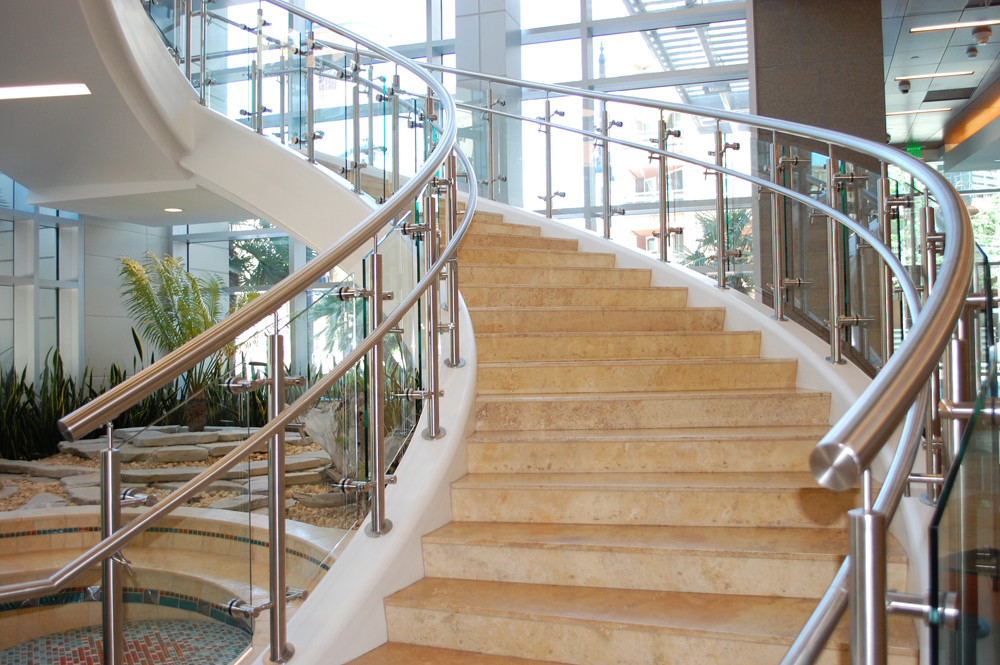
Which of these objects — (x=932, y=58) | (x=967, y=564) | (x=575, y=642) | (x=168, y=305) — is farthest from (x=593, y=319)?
(x=932, y=58)

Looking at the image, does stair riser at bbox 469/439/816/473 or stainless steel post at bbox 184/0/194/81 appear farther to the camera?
stainless steel post at bbox 184/0/194/81

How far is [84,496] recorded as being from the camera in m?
4.72

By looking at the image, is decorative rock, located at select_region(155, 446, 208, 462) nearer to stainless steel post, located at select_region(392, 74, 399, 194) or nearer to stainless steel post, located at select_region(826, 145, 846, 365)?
stainless steel post, located at select_region(826, 145, 846, 365)

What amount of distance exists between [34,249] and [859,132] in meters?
7.84

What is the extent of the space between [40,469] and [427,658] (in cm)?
521

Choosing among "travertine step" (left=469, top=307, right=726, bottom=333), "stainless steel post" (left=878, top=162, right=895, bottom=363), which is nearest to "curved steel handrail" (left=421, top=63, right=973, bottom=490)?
"stainless steel post" (left=878, top=162, right=895, bottom=363)

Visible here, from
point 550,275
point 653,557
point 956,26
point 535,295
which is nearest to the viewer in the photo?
point 653,557

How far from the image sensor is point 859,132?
18.0 feet

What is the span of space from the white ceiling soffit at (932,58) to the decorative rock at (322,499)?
6.12m

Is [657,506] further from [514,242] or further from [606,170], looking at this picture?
[606,170]

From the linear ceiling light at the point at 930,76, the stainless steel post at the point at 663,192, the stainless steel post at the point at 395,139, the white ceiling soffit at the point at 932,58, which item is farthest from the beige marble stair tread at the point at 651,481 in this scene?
the linear ceiling light at the point at 930,76

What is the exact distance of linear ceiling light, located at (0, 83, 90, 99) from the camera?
184 inches

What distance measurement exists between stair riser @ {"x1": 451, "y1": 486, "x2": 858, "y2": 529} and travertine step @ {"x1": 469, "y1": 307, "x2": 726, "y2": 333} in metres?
1.16

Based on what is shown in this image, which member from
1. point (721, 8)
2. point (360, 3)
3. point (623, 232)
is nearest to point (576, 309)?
point (623, 232)
